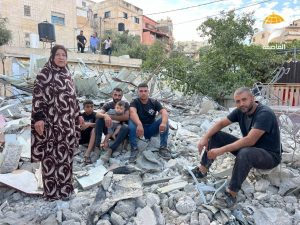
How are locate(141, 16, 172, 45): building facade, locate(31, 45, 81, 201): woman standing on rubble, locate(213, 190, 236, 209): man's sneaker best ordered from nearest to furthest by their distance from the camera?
1. locate(213, 190, 236, 209): man's sneaker
2. locate(31, 45, 81, 201): woman standing on rubble
3. locate(141, 16, 172, 45): building facade

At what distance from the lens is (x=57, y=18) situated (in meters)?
22.1

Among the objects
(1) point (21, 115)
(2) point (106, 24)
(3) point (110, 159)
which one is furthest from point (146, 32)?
(3) point (110, 159)

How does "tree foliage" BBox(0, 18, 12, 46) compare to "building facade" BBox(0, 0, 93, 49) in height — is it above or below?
below

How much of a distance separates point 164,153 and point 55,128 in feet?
5.58

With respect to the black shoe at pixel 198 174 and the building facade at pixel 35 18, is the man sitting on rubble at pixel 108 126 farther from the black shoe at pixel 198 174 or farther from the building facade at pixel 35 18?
the building facade at pixel 35 18

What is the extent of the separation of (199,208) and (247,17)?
8.40 metres

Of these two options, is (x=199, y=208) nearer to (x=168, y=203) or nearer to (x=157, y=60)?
(x=168, y=203)

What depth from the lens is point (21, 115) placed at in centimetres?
648

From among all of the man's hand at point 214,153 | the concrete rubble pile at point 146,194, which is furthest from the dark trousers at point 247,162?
the concrete rubble pile at point 146,194

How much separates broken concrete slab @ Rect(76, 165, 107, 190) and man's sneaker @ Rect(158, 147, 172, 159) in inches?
33.3

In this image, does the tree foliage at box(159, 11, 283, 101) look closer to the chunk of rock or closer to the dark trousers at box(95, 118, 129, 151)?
the dark trousers at box(95, 118, 129, 151)

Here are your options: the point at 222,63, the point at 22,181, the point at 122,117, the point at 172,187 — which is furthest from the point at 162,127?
the point at 222,63

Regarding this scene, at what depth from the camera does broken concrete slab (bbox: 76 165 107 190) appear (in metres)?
3.45

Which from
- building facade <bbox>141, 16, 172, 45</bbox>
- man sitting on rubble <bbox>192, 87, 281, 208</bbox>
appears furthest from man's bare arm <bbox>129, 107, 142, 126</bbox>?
building facade <bbox>141, 16, 172, 45</bbox>
